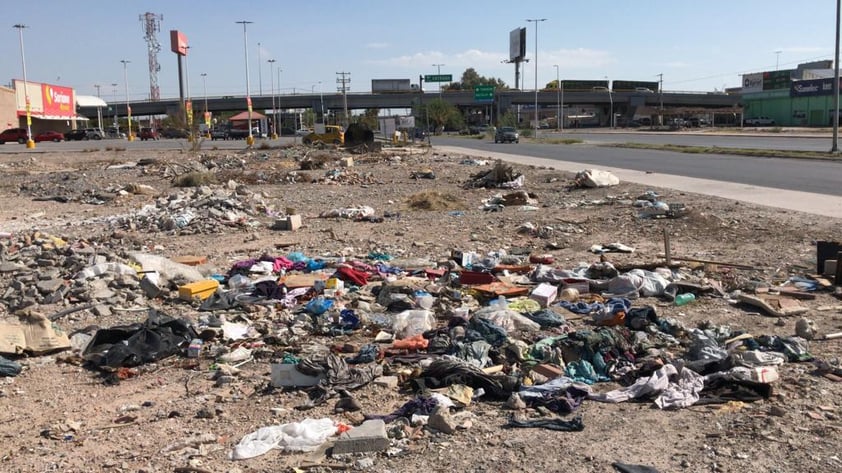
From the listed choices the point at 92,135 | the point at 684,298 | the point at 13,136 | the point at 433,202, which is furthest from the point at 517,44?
the point at 684,298

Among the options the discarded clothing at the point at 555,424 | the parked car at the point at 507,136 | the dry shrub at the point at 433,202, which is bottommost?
the discarded clothing at the point at 555,424

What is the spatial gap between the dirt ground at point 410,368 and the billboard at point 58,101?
3326 inches

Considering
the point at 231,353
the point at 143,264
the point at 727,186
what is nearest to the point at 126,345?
the point at 231,353

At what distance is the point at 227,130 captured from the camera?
317 ft

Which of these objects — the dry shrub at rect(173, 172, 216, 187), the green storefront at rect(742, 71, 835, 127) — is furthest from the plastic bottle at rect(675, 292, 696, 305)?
the green storefront at rect(742, 71, 835, 127)

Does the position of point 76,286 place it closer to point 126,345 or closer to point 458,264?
point 126,345

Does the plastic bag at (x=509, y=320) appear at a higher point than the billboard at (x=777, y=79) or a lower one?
lower

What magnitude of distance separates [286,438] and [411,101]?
127805 millimetres

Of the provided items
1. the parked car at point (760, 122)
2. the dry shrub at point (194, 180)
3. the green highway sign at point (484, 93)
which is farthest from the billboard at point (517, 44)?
the dry shrub at point (194, 180)

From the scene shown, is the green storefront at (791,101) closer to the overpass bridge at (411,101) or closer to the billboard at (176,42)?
the overpass bridge at (411,101)

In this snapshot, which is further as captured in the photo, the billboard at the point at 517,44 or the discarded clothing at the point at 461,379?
the billboard at the point at 517,44

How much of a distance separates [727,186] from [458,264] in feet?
42.2

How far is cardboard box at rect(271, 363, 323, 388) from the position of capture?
6.12 metres

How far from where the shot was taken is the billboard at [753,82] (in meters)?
112
